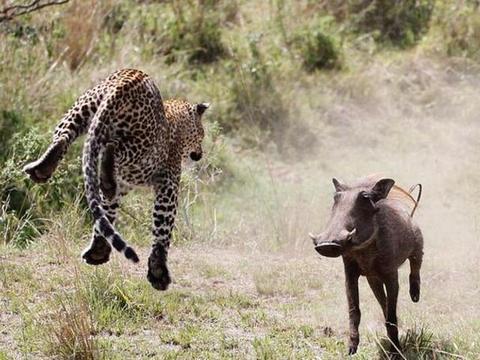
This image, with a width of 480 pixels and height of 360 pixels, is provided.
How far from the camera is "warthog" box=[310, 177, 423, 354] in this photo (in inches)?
242

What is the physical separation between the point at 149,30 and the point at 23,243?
557cm

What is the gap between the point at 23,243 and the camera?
9367mm

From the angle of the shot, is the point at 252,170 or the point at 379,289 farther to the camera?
the point at 252,170

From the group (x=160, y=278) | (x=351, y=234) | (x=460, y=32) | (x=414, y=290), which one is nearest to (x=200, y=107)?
(x=160, y=278)

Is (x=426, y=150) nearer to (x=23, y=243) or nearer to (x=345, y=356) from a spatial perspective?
(x=23, y=243)

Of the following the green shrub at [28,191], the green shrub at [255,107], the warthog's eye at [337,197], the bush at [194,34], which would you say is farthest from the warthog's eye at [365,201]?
the bush at [194,34]

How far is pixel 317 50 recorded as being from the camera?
14789 mm

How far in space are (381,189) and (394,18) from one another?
972 centimetres

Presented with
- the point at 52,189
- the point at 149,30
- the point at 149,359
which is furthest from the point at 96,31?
the point at 149,359

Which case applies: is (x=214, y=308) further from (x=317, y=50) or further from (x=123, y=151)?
(x=317, y=50)

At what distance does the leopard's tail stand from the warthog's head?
1044 mm

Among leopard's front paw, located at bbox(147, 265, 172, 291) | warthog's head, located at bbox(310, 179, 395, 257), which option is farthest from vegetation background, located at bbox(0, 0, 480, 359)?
warthog's head, located at bbox(310, 179, 395, 257)

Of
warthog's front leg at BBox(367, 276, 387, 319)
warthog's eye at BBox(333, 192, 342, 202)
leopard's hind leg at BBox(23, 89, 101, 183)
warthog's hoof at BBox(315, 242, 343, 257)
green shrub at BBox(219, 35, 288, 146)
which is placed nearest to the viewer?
warthog's hoof at BBox(315, 242, 343, 257)

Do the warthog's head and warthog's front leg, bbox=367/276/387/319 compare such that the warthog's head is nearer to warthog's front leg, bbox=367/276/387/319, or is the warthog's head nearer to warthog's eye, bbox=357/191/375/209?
warthog's eye, bbox=357/191/375/209
